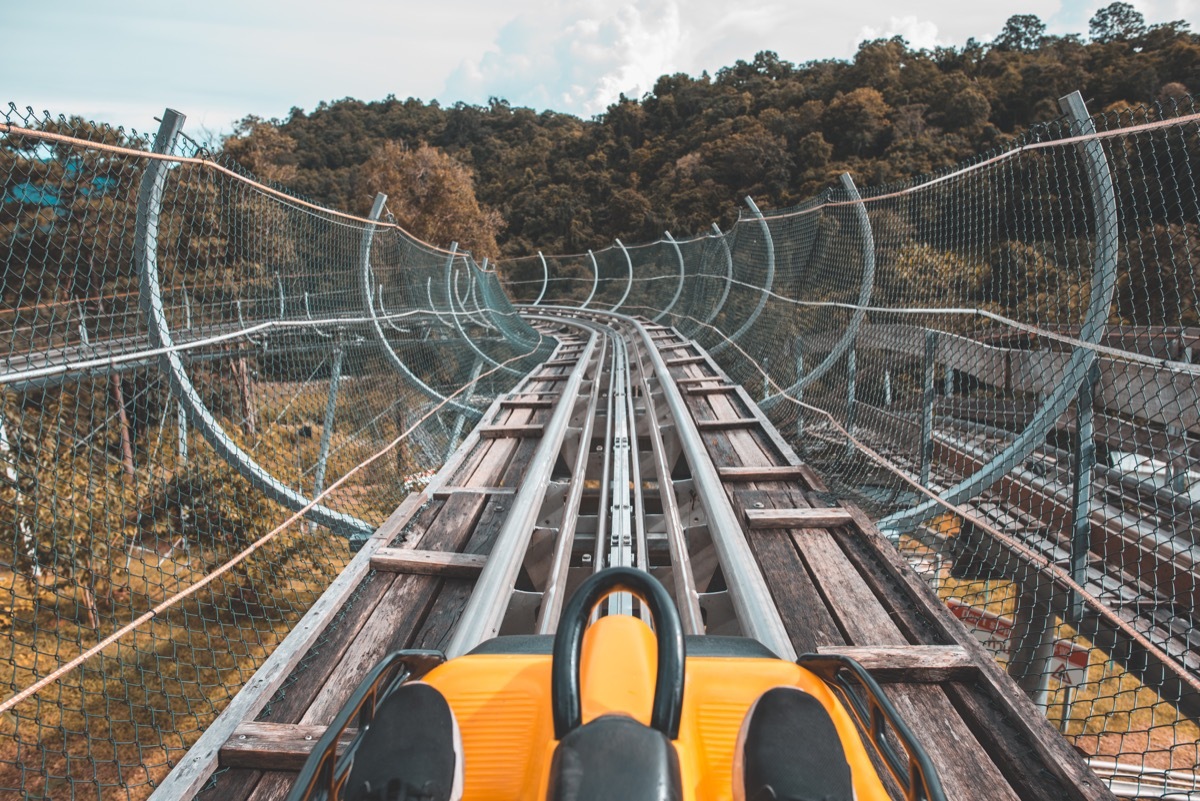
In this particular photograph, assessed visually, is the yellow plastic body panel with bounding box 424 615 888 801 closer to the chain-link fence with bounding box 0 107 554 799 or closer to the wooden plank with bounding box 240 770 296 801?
the wooden plank with bounding box 240 770 296 801

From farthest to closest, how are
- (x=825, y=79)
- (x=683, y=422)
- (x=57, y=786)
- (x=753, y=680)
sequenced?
(x=825, y=79) < (x=57, y=786) < (x=683, y=422) < (x=753, y=680)

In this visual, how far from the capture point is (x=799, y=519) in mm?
2900

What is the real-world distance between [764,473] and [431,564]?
174cm

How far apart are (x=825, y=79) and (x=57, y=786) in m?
41.5

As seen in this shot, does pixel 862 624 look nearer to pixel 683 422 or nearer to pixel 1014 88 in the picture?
pixel 683 422

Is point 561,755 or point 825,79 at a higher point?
point 825,79

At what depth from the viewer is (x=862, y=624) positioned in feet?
7.18

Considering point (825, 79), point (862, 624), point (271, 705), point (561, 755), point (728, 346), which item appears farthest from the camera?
point (825, 79)

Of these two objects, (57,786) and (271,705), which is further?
(57,786)

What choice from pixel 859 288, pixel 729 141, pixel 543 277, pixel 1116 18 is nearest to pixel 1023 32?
pixel 1116 18

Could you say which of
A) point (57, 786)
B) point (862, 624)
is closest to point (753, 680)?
point (862, 624)

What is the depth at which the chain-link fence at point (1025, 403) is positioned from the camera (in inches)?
89.3

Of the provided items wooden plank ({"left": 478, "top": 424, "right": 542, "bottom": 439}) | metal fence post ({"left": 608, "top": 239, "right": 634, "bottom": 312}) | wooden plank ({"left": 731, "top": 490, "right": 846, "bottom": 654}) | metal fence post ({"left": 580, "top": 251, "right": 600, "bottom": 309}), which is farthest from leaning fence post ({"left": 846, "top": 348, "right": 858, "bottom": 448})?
metal fence post ({"left": 580, "top": 251, "right": 600, "bottom": 309})

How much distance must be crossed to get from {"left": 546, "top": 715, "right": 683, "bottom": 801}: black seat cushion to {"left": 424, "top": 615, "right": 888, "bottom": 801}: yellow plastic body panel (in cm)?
10
